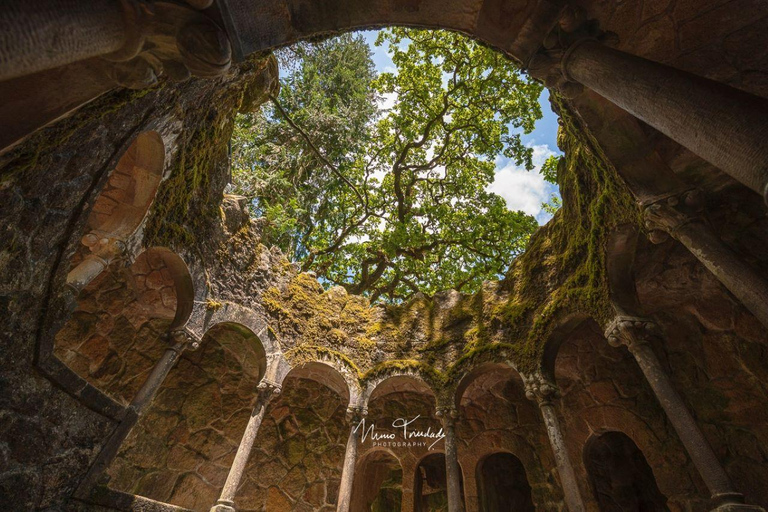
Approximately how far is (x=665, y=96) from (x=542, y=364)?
4809 mm

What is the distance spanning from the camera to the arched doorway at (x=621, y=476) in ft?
24.0

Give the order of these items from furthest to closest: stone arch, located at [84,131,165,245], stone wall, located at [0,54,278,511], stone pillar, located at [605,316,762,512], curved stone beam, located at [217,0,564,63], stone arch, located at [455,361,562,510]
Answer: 1. stone arch, located at [455,361,562,510]
2. stone arch, located at [84,131,165,245]
3. stone pillar, located at [605,316,762,512]
4. stone wall, located at [0,54,278,511]
5. curved stone beam, located at [217,0,564,63]

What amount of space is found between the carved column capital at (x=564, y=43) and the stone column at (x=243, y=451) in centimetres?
634

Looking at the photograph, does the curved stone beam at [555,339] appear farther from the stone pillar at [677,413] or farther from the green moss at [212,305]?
the green moss at [212,305]

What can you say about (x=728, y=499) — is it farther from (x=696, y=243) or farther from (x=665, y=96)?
(x=665, y=96)

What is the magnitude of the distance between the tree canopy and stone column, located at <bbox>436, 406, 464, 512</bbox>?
5456 millimetres

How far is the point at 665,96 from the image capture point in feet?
8.13

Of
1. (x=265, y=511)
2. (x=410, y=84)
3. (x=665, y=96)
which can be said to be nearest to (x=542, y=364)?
(x=665, y=96)

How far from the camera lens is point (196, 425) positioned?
25.6 ft

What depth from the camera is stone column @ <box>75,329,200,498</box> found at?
3.85 m

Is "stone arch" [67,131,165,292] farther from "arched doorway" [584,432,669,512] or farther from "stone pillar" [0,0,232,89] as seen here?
"arched doorway" [584,432,669,512]

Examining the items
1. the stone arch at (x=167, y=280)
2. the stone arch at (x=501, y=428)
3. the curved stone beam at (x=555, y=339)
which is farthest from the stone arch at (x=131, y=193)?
the curved stone beam at (x=555, y=339)

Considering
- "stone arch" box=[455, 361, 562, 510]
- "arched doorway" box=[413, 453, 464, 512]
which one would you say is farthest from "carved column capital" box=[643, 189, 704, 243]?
"arched doorway" box=[413, 453, 464, 512]

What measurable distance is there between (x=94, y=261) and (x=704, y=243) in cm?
701
